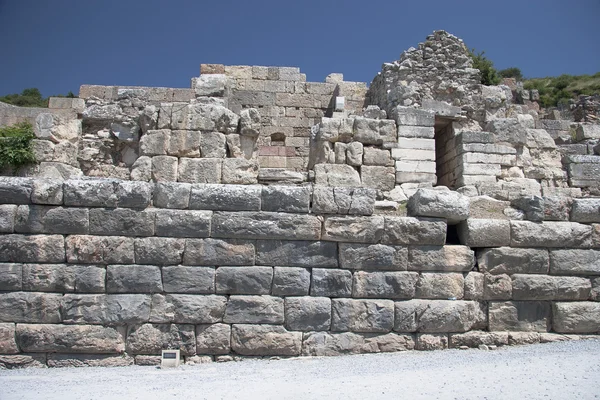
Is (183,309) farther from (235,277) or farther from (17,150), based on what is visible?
(17,150)

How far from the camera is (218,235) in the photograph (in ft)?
20.4

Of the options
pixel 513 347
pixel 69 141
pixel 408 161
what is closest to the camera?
pixel 513 347

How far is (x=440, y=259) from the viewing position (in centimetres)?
652

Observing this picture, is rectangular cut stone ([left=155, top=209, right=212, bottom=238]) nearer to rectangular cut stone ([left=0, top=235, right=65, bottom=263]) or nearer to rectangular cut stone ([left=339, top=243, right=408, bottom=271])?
rectangular cut stone ([left=0, top=235, right=65, bottom=263])

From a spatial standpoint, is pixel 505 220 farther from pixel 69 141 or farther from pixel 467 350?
pixel 69 141

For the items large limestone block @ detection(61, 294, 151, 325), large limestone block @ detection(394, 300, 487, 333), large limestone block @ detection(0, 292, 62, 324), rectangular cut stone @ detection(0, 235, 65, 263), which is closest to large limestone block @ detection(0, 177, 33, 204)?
rectangular cut stone @ detection(0, 235, 65, 263)

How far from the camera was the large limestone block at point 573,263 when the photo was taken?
22.4ft

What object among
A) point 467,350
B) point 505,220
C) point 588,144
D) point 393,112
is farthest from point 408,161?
point 588,144

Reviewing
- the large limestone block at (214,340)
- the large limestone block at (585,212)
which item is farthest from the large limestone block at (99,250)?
the large limestone block at (585,212)

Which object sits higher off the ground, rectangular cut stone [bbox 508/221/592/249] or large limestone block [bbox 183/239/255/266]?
rectangular cut stone [bbox 508/221/592/249]

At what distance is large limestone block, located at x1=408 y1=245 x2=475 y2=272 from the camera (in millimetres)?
6488

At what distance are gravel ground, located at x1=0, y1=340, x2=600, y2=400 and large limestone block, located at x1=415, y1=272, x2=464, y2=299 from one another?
0.72 m

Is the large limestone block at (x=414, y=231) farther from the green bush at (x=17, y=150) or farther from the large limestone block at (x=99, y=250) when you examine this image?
the green bush at (x=17, y=150)

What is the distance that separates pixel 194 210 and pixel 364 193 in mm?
2243
